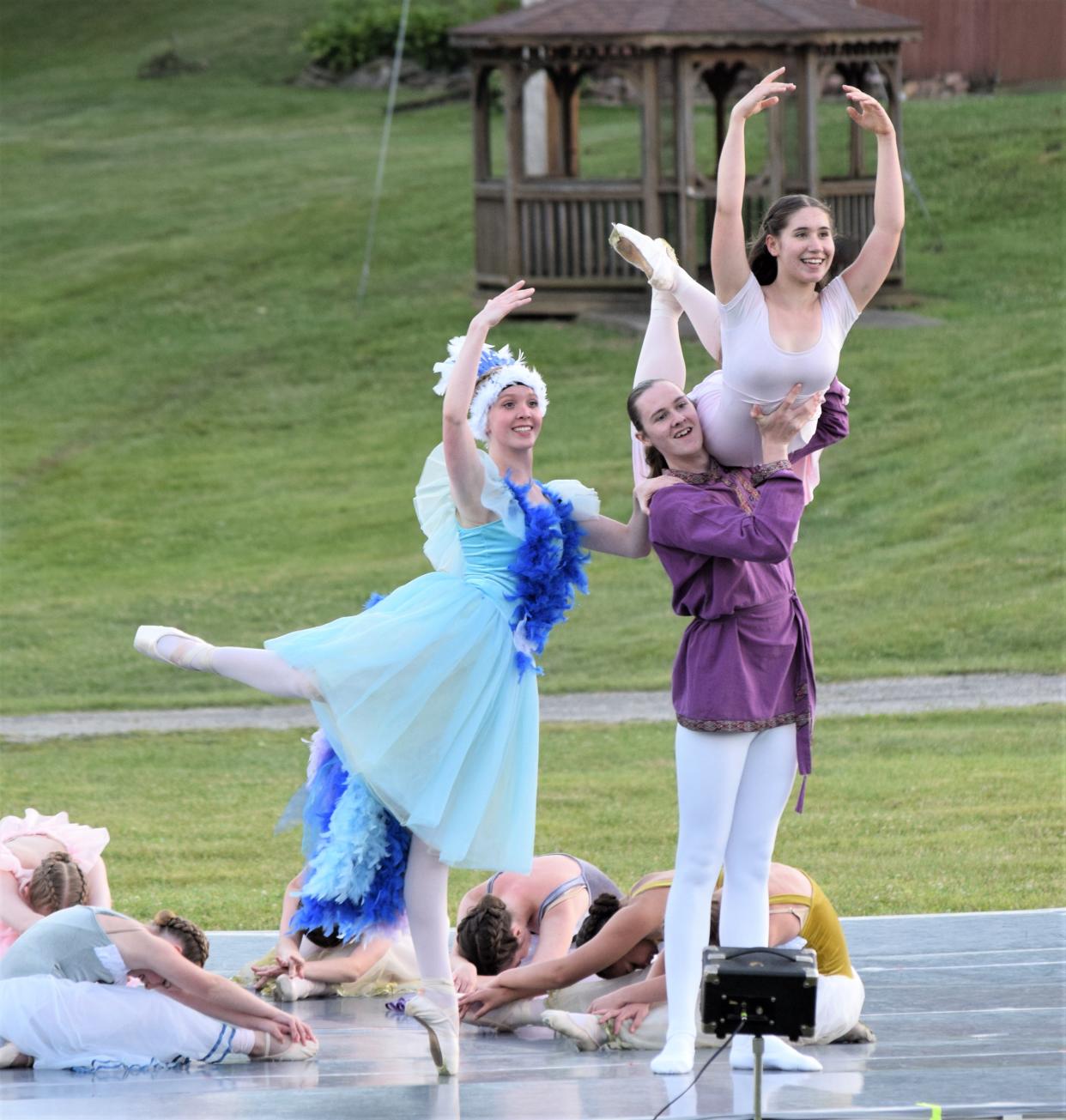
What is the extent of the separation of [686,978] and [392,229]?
2113 cm

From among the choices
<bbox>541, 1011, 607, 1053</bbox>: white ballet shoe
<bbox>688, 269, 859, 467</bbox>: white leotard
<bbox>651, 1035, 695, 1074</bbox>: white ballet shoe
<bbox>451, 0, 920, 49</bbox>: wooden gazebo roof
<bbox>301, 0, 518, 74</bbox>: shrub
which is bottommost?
<bbox>541, 1011, 607, 1053</bbox>: white ballet shoe

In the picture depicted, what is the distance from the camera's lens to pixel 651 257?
16.7ft

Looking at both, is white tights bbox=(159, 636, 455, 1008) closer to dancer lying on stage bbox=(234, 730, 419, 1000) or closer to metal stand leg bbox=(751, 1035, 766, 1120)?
dancer lying on stage bbox=(234, 730, 419, 1000)

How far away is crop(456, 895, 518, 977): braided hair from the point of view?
19.7 ft

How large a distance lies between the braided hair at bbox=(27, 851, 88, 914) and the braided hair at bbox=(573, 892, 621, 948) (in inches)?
58.1

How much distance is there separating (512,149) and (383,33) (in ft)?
57.1

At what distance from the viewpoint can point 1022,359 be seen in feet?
58.4

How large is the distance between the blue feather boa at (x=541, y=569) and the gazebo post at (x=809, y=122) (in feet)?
46.8

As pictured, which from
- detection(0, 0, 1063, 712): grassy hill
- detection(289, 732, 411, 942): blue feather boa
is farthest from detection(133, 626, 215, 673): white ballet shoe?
detection(0, 0, 1063, 712): grassy hill

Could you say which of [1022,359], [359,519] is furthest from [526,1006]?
[1022,359]

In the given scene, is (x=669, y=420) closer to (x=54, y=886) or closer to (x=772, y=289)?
(x=772, y=289)

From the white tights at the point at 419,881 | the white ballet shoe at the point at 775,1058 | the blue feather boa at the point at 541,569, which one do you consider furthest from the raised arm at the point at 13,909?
the white ballet shoe at the point at 775,1058

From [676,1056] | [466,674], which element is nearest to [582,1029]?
[676,1056]

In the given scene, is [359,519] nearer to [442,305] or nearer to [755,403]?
[442,305]
